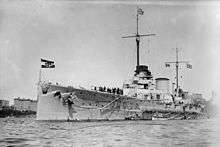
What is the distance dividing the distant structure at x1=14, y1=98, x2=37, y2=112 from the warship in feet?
107

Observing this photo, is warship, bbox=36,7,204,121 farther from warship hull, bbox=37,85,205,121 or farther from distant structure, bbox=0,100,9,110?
distant structure, bbox=0,100,9,110

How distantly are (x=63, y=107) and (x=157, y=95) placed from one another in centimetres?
2015

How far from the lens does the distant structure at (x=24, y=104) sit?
229 feet

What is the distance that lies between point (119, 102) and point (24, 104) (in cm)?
4124

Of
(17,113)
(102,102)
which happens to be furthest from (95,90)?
(17,113)

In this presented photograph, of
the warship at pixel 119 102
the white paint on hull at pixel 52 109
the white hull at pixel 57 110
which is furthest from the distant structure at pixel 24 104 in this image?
the white paint on hull at pixel 52 109

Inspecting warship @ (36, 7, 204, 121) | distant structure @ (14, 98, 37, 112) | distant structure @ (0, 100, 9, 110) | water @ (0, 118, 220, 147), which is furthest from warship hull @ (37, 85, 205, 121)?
distant structure @ (0, 100, 9, 110)

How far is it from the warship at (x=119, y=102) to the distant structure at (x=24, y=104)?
32.7 m

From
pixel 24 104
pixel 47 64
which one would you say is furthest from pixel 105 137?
pixel 24 104

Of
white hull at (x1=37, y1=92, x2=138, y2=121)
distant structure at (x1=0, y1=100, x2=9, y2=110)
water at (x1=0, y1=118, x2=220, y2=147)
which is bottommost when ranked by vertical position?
water at (x1=0, y1=118, x2=220, y2=147)

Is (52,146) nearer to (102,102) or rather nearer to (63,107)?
(63,107)

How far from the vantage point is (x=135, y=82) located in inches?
1802

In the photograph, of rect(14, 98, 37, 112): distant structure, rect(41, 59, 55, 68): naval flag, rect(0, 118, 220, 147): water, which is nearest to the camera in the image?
rect(0, 118, 220, 147): water

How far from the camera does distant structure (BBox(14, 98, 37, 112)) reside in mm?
69812
